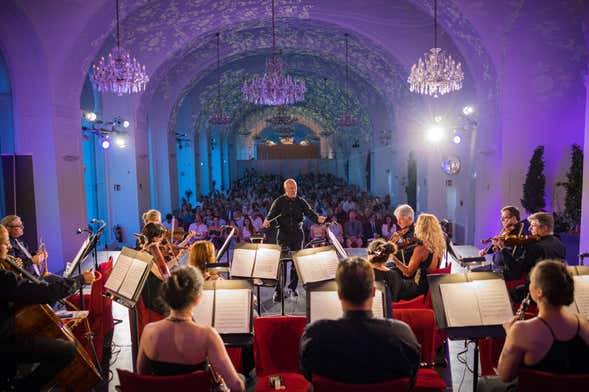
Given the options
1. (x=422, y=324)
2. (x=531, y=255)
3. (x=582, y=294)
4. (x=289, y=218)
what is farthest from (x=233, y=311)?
(x=289, y=218)

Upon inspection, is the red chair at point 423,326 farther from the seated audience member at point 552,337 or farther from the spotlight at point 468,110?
the spotlight at point 468,110

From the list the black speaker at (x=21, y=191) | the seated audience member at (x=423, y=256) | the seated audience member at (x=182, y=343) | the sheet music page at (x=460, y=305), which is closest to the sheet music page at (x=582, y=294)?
the sheet music page at (x=460, y=305)

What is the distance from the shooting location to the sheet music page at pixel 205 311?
3615 mm

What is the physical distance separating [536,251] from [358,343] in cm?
335

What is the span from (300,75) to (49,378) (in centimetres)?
2174

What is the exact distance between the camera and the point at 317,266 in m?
5.09

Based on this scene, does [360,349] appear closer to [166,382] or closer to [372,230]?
[166,382]

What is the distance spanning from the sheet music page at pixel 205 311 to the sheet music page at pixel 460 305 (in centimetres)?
179

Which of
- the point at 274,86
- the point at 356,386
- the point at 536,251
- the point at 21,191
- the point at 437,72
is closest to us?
the point at 356,386

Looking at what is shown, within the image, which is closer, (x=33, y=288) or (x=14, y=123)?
(x=33, y=288)

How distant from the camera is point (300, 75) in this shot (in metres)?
23.9

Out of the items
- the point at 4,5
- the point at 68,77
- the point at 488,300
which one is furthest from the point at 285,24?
the point at 488,300

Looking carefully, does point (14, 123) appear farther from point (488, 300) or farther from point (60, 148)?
point (488, 300)

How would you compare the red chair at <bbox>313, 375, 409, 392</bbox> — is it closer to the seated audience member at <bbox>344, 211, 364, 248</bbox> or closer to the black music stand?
the black music stand
